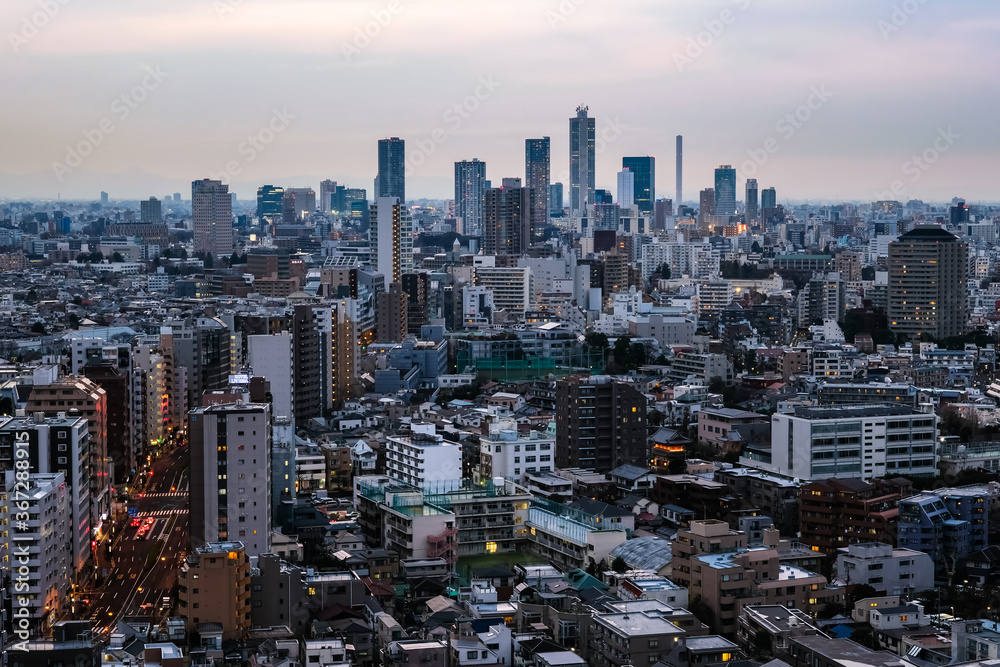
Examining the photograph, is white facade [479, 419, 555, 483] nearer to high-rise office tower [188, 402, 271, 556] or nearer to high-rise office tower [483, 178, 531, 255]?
high-rise office tower [188, 402, 271, 556]

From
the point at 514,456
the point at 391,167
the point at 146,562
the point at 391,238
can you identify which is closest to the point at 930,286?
the point at 391,238

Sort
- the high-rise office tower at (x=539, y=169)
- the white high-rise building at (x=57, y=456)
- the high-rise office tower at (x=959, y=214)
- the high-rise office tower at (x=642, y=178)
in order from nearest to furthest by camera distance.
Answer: the white high-rise building at (x=57, y=456), the high-rise office tower at (x=959, y=214), the high-rise office tower at (x=539, y=169), the high-rise office tower at (x=642, y=178)

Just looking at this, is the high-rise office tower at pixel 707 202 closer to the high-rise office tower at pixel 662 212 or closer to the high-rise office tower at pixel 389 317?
the high-rise office tower at pixel 662 212

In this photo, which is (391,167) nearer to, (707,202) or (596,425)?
(707,202)

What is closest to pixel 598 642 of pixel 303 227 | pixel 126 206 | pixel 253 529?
pixel 253 529

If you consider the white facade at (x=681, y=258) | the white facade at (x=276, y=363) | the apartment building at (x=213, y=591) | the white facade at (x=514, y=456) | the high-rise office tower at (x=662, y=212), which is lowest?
the apartment building at (x=213, y=591)

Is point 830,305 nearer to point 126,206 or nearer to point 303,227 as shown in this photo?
point 303,227

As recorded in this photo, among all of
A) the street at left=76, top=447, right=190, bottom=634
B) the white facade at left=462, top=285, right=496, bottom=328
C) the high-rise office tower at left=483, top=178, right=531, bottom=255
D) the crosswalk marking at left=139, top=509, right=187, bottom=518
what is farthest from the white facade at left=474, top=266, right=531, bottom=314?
the crosswalk marking at left=139, top=509, right=187, bottom=518

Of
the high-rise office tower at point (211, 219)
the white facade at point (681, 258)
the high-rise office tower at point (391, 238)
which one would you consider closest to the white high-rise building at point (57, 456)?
the high-rise office tower at point (391, 238)
